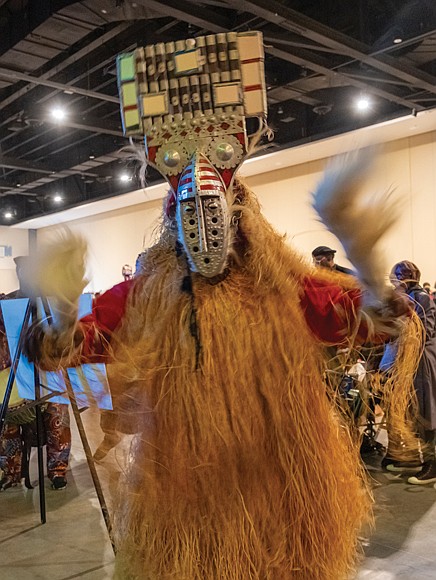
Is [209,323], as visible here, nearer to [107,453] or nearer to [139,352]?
[139,352]

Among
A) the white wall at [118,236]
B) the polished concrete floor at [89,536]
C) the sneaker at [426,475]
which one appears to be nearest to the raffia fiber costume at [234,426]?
the polished concrete floor at [89,536]

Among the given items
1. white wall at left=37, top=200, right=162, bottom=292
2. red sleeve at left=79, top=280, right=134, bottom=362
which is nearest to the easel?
red sleeve at left=79, top=280, right=134, bottom=362

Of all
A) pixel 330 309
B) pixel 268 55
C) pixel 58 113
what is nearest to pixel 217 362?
pixel 330 309

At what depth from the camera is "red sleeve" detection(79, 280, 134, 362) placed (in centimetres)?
111

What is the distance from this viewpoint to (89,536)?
2604 millimetres

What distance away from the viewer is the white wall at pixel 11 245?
374 inches

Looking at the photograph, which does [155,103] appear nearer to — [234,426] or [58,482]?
[234,426]

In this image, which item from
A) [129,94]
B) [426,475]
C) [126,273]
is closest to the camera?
[129,94]

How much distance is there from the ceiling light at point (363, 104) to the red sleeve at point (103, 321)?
4001 millimetres

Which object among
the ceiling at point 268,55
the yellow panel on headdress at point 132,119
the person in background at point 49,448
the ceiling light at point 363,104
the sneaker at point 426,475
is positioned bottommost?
the sneaker at point 426,475

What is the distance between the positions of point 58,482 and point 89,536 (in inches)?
28.1

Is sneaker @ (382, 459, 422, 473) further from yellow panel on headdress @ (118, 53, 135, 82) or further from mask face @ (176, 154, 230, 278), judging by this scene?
yellow panel on headdress @ (118, 53, 135, 82)

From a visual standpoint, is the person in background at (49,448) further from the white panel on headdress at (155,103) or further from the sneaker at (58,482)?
the white panel on headdress at (155,103)

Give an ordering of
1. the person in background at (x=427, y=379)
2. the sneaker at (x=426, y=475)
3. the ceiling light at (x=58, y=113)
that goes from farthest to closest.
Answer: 1. the ceiling light at (x=58, y=113)
2. the sneaker at (x=426, y=475)
3. the person in background at (x=427, y=379)
